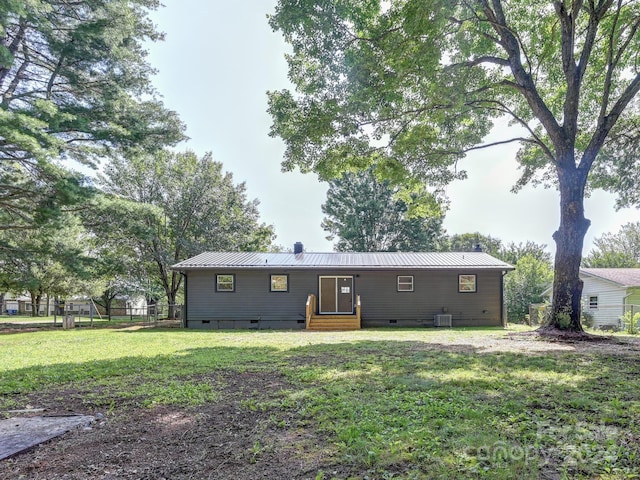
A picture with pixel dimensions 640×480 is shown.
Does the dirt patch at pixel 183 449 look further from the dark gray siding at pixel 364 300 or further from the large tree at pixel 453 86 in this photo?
the dark gray siding at pixel 364 300

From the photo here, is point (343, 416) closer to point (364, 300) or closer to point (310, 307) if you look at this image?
point (310, 307)

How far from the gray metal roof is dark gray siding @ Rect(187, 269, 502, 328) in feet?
1.12

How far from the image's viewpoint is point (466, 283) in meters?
16.0

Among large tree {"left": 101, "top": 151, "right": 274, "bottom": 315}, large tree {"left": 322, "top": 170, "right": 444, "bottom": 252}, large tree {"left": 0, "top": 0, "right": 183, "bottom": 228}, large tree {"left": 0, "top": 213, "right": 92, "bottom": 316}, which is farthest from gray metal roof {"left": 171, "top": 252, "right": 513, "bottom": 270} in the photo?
large tree {"left": 322, "top": 170, "right": 444, "bottom": 252}

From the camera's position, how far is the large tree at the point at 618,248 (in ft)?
124

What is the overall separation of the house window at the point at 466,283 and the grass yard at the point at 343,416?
9.56 metres

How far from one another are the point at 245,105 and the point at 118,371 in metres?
11.7

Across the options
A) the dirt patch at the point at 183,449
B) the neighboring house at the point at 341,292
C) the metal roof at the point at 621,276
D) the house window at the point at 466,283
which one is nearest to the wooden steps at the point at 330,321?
the neighboring house at the point at 341,292

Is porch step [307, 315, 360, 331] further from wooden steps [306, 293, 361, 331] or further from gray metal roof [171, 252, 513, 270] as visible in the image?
gray metal roof [171, 252, 513, 270]

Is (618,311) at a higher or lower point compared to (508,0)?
lower

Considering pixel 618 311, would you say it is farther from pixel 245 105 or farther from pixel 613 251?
pixel 613 251

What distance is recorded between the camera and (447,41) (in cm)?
947

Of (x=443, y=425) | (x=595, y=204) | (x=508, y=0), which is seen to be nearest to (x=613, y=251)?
(x=595, y=204)

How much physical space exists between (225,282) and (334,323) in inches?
192
